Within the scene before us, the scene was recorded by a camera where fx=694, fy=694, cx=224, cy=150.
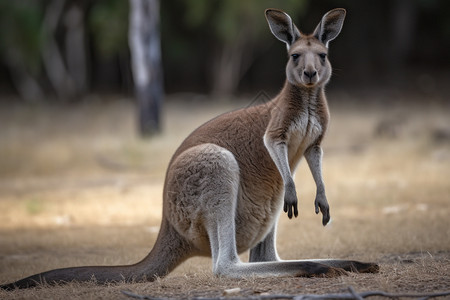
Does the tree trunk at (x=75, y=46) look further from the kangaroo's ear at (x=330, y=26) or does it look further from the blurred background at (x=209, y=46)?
the kangaroo's ear at (x=330, y=26)

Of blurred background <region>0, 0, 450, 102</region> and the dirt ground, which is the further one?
blurred background <region>0, 0, 450, 102</region>

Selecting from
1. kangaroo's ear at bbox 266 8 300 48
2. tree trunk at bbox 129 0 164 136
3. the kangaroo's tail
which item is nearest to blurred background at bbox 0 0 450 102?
tree trunk at bbox 129 0 164 136

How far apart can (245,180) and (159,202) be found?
434cm

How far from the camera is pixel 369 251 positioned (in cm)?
605

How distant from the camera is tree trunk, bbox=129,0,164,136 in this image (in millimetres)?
12906

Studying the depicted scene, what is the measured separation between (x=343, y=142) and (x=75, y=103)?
9.35 m

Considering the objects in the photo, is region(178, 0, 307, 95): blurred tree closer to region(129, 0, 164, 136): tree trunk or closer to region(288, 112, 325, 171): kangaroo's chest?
region(129, 0, 164, 136): tree trunk

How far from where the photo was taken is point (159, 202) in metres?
9.15

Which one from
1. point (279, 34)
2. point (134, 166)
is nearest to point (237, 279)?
point (279, 34)

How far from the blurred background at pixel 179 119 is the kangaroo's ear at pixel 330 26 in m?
1.24

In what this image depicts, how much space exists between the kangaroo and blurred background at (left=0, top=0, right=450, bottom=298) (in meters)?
1.03

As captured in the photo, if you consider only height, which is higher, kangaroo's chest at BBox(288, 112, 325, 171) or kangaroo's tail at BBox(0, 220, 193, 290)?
kangaroo's chest at BBox(288, 112, 325, 171)

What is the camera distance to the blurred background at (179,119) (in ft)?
23.0

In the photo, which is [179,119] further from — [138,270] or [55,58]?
[138,270]
